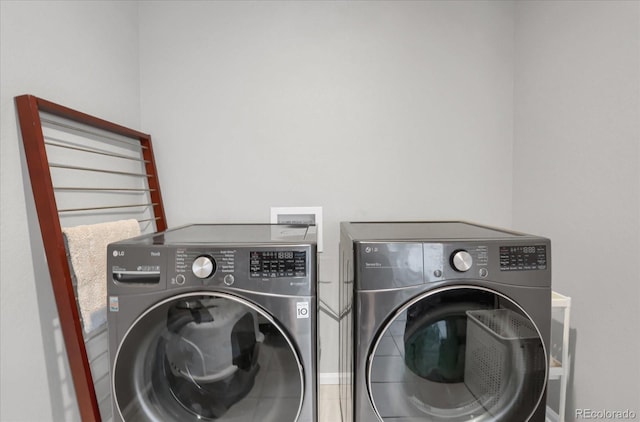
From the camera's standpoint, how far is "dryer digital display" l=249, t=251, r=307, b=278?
37.9 inches

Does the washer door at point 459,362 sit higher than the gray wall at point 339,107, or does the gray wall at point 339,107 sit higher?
the gray wall at point 339,107

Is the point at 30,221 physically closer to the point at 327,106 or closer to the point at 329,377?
the point at 327,106

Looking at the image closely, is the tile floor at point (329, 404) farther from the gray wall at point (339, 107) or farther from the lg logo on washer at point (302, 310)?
the lg logo on washer at point (302, 310)

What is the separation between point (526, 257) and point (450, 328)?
1.04ft

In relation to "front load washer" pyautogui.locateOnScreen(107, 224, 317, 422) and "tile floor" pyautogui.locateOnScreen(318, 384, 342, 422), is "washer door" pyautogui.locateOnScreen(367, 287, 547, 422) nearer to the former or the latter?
"front load washer" pyautogui.locateOnScreen(107, 224, 317, 422)

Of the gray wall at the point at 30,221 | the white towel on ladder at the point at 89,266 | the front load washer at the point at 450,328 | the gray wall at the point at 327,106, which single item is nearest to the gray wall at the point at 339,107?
the gray wall at the point at 327,106

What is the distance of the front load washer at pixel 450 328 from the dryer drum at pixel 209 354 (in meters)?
0.33

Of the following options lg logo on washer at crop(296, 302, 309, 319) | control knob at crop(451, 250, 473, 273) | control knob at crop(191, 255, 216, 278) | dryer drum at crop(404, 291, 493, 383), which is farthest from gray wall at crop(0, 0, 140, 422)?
control knob at crop(451, 250, 473, 273)

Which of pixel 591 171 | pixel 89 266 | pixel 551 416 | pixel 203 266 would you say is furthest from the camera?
pixel 551 416

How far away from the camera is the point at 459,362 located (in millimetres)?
1021

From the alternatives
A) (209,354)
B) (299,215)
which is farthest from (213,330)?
(299,215)

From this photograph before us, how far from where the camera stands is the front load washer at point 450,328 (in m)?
0.98

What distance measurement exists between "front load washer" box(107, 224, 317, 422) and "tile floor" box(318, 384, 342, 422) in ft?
1.94

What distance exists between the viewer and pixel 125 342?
3.19 ft
